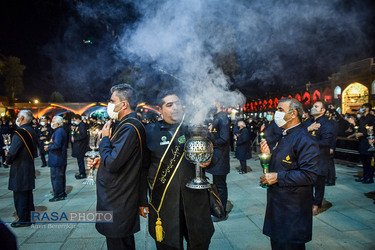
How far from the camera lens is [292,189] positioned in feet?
8.11

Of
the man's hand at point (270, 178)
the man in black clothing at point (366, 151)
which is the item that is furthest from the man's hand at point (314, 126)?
the man in black clothing at point (366, 151)

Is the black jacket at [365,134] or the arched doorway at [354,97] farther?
the arched doorway at [354,97]

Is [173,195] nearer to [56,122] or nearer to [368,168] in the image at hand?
[56,122]

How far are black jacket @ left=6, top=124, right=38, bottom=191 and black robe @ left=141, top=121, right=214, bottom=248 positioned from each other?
11.9 feet

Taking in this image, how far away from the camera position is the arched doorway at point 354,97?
21.3m

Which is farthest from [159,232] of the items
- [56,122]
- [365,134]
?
[365,134]

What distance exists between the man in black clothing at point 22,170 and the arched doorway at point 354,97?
24.5 m

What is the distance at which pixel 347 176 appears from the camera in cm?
830

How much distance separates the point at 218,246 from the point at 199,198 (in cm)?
186

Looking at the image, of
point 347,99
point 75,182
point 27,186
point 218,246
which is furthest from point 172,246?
point 347,99

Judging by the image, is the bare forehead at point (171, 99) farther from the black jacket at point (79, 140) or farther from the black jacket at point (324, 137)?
the black jacket at point (79, 140)

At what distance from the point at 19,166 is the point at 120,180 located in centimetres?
360

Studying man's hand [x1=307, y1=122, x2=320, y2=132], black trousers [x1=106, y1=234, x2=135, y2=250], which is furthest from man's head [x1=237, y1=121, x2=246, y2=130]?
black trousers [x1=106, y1=234, x2=135, y2=250]

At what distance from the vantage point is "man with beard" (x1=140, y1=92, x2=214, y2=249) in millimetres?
2414
